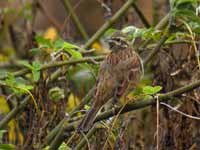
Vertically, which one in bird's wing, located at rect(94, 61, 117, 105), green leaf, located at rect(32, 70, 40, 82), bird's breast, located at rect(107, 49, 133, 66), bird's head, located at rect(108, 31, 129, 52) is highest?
bird's head, located at rect(108, 31, 129, 52)

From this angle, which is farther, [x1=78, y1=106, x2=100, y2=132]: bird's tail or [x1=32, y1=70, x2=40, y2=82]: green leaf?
[x1=32, y1=70, x2=40, y2=82]: green leaf

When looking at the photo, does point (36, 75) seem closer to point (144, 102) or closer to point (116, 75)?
point (116, 75)

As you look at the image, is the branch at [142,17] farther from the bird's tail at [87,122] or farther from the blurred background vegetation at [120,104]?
the bird's tail at [87,122]

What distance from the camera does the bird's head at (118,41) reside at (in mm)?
4200

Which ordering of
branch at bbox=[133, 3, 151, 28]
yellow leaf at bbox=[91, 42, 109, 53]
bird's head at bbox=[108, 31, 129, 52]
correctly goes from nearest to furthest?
bird's head at bbox=[108, 31, 129, 52] < branch at bbox=[133, 3, 151, 28] < yellow leaf at bbox=[91, 42, 109, 53]

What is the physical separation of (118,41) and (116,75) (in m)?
0.35

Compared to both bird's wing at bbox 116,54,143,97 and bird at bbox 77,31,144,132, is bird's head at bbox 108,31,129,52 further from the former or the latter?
bird's wing at bbox 116,54,143,97

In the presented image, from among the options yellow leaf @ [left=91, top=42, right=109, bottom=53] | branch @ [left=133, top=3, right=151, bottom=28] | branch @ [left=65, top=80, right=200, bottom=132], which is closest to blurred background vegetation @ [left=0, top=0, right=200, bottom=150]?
branch @ [left=65, top=80, right=200, bottom=132]

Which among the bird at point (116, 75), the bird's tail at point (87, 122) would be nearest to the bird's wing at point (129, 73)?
the bird at point (116, 75)

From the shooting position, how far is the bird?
143 inches

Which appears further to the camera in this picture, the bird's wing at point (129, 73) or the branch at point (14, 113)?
the branch at point (14, 113)

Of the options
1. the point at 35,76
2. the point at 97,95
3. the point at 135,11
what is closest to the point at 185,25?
the point at 97,95

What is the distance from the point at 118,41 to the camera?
4.25 metres

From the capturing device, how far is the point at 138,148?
461cm
